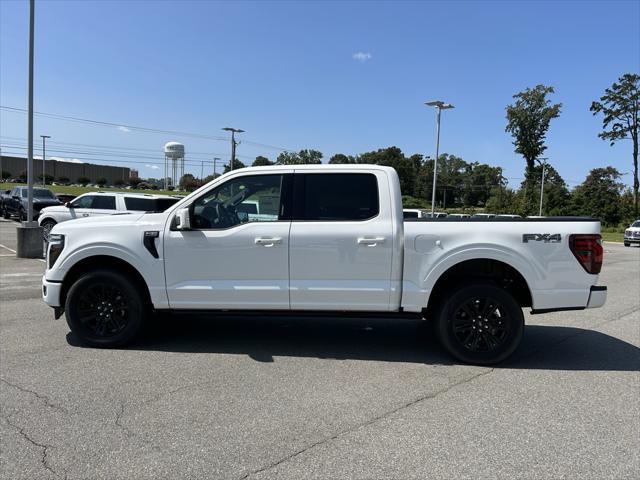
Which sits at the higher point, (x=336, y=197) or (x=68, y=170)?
(x=68, y=170)

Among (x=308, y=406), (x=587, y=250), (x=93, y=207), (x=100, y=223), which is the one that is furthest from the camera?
(x=93, y=207)

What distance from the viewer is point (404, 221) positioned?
17.3 feet

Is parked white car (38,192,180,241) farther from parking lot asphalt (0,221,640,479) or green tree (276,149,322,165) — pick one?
green tree (276,149,322,165)

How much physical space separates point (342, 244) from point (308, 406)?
5.63 feet

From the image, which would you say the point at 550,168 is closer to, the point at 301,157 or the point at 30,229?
the point at 301,157

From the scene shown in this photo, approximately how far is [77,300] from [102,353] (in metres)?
0.65

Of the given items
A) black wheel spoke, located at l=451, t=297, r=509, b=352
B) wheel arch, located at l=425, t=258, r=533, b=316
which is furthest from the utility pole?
black wheel spoke, located at l=451, t=297, r=509, b=352

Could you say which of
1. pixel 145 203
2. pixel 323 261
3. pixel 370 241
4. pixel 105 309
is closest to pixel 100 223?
pixel 105 309

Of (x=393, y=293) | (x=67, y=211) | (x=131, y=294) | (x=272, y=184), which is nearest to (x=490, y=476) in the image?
(x=393, y=293)

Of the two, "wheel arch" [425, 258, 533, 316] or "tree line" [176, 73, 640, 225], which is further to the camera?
"tree line" [176, 73, 640, 225]

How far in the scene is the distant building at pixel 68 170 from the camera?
119688 mm

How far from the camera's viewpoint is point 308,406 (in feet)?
13.5

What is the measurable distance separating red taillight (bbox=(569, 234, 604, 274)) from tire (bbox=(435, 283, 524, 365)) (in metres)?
0.79

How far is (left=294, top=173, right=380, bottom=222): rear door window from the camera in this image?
5301 millimetres
